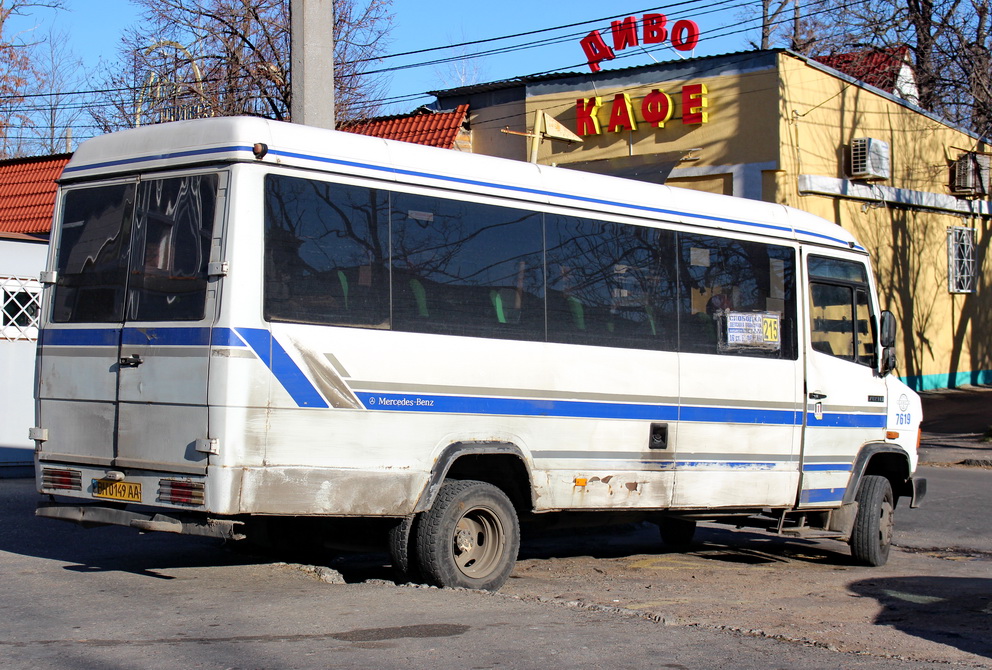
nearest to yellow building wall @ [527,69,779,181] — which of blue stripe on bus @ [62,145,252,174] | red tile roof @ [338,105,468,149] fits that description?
red tile roof @ [338,105,468,149]

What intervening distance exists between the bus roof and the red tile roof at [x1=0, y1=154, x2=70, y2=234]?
1561cm

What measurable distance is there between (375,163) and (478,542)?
8.87ft

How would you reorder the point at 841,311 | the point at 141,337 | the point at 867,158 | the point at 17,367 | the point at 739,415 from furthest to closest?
the point at 867,158 → the point at 17,367 → the point at 841,311 → the point at 739,415 → the point at 141,337

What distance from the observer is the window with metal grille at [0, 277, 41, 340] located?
14.2 m

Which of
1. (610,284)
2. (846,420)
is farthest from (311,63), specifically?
(846,420)

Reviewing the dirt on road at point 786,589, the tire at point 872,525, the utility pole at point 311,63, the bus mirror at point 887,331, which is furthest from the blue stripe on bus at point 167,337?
the bus mirror at point 887,331

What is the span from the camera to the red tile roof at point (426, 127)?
25672 millimetres

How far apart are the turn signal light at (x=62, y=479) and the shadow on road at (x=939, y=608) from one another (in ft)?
17.4

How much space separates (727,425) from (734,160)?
14082 mm

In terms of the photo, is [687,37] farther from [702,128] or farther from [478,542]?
[478,542]

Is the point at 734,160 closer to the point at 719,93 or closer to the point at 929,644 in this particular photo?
the point at 719,93

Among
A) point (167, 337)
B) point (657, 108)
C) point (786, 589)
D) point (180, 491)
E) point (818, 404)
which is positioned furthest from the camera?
point (657, 108)

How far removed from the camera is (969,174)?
87.9 ft

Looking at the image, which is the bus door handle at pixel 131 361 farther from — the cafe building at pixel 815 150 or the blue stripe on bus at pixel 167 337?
the cafe building at pixel 815 150
